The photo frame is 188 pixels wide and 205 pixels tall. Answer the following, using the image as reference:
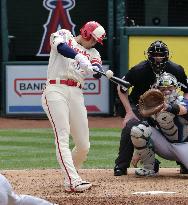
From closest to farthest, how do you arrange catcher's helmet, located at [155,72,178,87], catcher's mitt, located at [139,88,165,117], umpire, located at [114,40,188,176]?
catcher's mitt, located at [139,88,165,117] < catcher's helmet, located at [155,72,178,87] < umpire, located at [114,40,188,176]

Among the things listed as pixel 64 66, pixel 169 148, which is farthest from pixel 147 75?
pixel 64 66

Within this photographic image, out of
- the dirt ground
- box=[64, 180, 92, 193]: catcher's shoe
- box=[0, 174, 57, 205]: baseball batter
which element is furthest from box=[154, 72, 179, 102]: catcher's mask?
box=[0, 174, 57, 205]: baseball batter

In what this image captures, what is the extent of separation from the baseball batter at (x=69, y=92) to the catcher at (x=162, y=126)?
0.64m

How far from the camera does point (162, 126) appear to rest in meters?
8.23

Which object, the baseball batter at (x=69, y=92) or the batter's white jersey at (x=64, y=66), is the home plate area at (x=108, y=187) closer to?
the baseball batter at (x=69, y=92)

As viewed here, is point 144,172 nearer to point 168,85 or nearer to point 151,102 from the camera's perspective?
point 151,102

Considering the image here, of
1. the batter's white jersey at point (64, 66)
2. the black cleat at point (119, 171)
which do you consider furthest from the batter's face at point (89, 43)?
the black cleat at point (119, 171)

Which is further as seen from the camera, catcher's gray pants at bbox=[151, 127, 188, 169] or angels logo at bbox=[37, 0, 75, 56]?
angels logo at bbox=[37, 0, 75, 56]

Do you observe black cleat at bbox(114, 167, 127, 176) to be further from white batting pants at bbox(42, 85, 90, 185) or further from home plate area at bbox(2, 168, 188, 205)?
white batting pants at bbox(42, 85, 90, 185)

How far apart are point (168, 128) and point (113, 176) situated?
2.58 ft

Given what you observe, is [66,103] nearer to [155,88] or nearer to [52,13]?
[155,88]

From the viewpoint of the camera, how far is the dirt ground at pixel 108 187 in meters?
6.91

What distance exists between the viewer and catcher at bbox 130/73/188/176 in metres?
8.01

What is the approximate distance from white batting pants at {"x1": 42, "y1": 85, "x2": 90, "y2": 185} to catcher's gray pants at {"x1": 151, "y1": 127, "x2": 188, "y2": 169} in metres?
0.91
